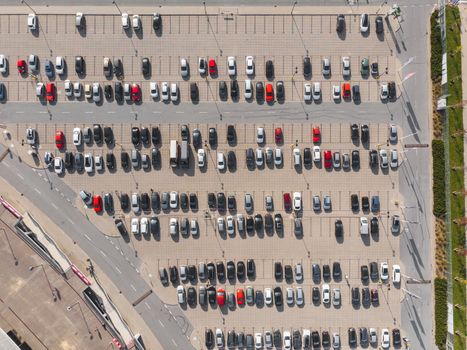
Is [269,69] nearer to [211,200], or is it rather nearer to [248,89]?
[248,89]

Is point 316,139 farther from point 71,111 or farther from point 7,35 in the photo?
point 7,35

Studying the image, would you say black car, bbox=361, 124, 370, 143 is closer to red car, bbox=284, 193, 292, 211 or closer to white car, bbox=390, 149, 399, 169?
white car, bbox=390, 149, 399, 169

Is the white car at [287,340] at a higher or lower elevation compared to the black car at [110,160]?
lower

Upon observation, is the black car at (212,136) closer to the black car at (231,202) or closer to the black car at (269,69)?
the black car at (231,202)

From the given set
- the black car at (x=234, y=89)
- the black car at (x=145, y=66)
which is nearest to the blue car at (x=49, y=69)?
the black car at (x=145, y=66)

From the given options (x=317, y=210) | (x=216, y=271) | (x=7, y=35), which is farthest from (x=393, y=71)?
(x=7, y=35)

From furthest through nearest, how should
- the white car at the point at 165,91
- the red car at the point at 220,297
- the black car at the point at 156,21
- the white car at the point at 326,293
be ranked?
1. the white car at the point at 326,293
2. the red car at the point at 220,297
3. the white car at the point at 165,91
4. the black car at the point at 156,21
